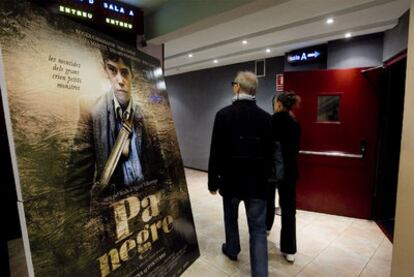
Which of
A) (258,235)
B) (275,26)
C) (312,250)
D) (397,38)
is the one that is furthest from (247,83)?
(397,38)

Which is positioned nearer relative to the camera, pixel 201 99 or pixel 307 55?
pixel 307 55

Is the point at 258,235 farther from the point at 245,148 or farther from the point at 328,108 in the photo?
the point at 328,108

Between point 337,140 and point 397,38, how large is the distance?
4.20 feet

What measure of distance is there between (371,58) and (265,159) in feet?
8.29

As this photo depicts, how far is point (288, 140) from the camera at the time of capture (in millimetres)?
2172

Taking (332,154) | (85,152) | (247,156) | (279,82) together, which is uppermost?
(279,82)

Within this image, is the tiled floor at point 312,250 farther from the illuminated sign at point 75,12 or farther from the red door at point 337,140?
the illuminated sign at point 75,12

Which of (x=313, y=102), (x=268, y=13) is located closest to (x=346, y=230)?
(x=313, y=102)

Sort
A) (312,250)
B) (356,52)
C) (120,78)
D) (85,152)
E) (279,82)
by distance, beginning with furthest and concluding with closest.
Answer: (279,82) → (356,52) → (312,250) → (120,78) → (85,152)

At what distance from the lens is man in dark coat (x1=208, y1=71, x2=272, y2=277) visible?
180cm

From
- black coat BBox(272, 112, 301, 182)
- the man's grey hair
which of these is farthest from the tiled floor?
the man's grey hair

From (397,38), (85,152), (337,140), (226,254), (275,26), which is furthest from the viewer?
(337,140)

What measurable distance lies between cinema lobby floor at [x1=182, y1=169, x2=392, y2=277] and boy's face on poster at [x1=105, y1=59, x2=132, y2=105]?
1472 millimetres

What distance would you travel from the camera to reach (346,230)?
293 cm
